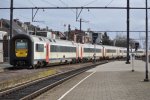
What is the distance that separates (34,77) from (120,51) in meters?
89.4

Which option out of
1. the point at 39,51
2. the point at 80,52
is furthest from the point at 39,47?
the point at 80,52

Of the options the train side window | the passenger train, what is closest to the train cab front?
the passenger train

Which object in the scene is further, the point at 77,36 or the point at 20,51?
the point at 77,36

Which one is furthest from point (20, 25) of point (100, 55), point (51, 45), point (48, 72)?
point (48, 72)

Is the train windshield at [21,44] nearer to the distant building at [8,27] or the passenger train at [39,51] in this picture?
the passenger train at [39,51]

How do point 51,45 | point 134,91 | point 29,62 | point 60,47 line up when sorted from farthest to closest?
point 60,47, point 51,45, point 29,62, point 134,91

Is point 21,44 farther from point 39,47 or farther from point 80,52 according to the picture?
point 80,52

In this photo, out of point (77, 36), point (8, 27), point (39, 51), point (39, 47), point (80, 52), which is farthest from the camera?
point (77, 36)

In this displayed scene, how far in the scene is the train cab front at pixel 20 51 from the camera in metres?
43.3

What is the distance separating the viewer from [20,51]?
43.8 meters

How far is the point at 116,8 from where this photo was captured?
44.4 meters

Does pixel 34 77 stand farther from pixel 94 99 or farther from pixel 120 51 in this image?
pixel 120 51

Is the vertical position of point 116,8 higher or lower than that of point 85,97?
higher

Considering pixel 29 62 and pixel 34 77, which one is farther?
pixel 29 62
